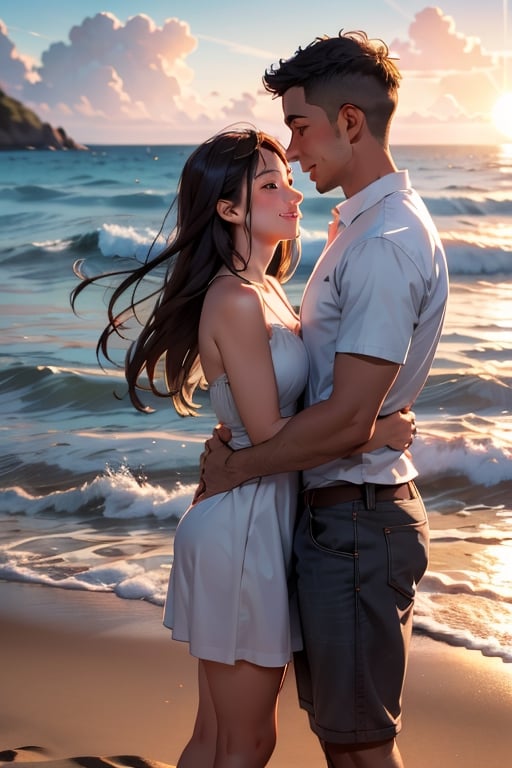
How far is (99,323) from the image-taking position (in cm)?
1110

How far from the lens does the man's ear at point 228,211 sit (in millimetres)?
2178

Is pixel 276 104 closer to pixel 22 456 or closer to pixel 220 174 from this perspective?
pixel 22 456

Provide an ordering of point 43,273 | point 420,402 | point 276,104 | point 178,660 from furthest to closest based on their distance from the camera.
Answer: point 276,104 → point 43,273 → point 420,402 → point 178,660

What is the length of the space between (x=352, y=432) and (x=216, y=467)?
32 cm

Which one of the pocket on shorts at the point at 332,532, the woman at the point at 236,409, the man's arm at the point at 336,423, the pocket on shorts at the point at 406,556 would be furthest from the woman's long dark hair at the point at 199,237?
the pocket on shorts at the point at 406,556

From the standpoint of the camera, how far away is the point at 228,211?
7.16 feet

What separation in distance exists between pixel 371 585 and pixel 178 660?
1608 millimetres

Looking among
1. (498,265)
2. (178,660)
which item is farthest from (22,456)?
(498,265)

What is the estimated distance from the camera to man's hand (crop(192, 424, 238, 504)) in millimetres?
2143

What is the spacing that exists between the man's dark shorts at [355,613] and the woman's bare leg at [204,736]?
24cm

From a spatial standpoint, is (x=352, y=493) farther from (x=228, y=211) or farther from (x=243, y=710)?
(x=228, y=211)

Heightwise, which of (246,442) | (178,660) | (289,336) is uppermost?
(289,336)

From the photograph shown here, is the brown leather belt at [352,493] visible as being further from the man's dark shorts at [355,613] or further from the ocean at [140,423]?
the ocean at [140,423]

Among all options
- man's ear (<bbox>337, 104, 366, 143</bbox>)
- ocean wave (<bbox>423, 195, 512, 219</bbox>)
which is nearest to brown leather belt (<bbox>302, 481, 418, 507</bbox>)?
man's ear (<bbox>337, 104, 366, 143</bbox>)
